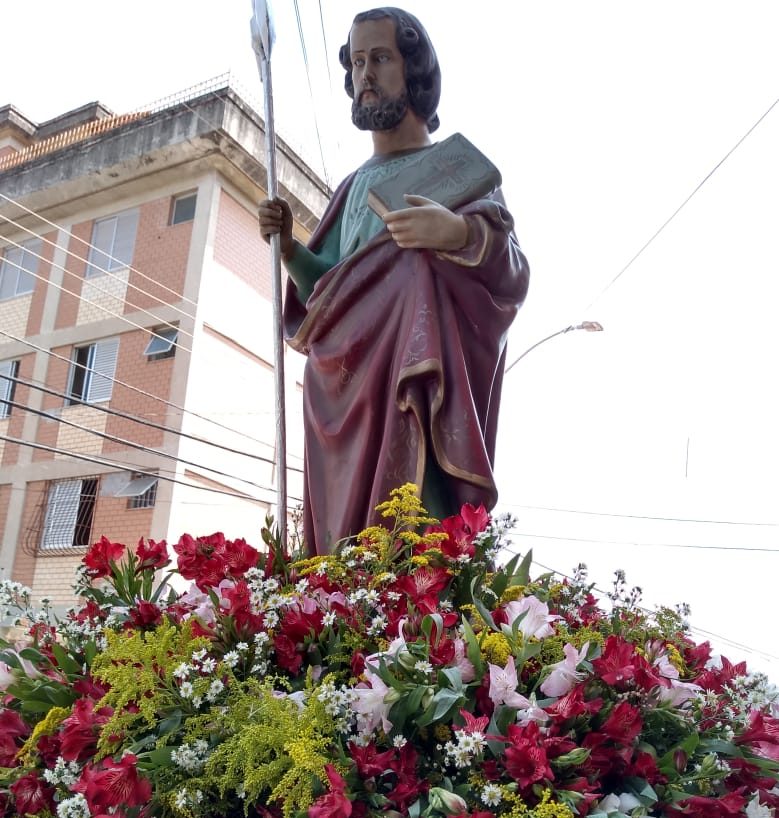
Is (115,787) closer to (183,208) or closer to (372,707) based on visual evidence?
(372,707)

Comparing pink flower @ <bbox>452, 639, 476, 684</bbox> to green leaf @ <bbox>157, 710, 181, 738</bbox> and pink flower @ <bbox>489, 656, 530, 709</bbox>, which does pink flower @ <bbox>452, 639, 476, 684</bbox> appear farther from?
green leaf @ <bbox>157, 710, 181, 738</bbox>

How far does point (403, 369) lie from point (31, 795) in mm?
1361

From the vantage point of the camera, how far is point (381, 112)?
3.08 metres

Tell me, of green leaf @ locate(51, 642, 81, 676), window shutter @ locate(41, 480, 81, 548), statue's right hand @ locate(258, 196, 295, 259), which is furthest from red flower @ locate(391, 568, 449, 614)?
window shutter @ locate(41, 480, 81, 548)

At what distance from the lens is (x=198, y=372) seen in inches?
572

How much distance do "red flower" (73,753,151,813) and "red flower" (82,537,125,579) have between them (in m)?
0.76

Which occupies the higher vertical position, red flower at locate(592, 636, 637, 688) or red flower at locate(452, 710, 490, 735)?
red flower at locate(592, 636, 637, 688)

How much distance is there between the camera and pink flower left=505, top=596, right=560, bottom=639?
5.56ft

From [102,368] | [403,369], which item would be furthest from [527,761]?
[102,368]

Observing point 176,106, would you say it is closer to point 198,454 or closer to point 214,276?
point 214,276

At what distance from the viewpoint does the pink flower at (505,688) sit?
4.90 ft

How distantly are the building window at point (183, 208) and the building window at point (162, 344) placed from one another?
1930 mm

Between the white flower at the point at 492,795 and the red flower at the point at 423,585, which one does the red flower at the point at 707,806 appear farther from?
the red flower at the point at 423,585

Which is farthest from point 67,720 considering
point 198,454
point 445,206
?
point 198,454
